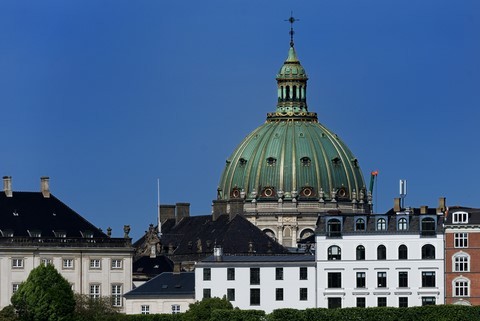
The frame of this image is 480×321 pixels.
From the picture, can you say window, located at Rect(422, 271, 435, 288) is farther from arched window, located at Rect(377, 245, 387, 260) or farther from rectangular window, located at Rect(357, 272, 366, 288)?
rectangular window, located at Rect(357, 272, 366, 288)

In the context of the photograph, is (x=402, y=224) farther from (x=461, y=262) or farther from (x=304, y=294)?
(x=304, y=294)

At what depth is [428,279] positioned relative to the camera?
635ft

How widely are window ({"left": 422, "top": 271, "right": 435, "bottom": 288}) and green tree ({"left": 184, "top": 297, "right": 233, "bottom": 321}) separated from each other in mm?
14095

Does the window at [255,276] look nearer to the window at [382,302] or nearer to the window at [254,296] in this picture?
the window at [254,296]

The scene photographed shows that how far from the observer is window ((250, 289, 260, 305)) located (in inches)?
7781

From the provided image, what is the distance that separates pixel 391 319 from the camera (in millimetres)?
183125

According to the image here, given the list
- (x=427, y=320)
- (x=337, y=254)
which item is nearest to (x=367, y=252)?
(x=337, y=254)

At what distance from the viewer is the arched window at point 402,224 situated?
196m

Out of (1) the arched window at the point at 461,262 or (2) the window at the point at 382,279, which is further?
(2) the window at the point at 382,279

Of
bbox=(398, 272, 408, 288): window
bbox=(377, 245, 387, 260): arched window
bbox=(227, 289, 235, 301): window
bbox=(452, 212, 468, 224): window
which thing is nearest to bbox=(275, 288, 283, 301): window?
bbox=(227, 289, 235, 301): window

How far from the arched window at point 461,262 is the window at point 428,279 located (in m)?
1.77

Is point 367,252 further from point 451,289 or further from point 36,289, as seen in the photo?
point 36,289

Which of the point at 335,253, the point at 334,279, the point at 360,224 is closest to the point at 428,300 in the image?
the point at 334,279

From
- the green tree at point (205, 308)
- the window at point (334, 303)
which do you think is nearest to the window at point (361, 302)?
the window at point (334, 303)
